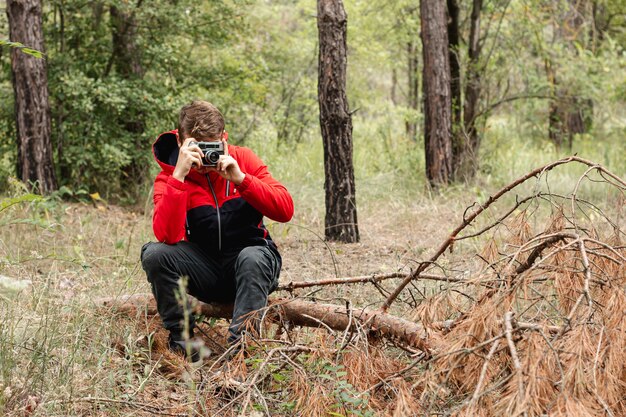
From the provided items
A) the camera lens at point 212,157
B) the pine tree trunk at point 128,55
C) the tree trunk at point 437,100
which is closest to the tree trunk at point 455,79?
the tree trunk at point 437,100

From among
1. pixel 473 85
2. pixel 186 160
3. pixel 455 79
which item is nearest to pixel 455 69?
pixel 455 79

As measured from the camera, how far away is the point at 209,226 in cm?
382

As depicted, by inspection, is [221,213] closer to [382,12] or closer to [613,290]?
[613,290]

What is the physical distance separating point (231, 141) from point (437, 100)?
115 inches

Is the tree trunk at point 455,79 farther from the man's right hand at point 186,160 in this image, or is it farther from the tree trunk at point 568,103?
the man's right hand at point 186,160

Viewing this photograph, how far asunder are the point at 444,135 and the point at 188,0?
3631 millimetres

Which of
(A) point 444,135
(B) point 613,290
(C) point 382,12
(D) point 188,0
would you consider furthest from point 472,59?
(B) point 613,290

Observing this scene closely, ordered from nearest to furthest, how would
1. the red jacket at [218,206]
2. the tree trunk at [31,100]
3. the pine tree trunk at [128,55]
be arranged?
the red jacket at [218,206]
the tree trunk at [31,100]
the pine tree trunk at [128,55]

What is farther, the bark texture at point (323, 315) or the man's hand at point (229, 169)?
the man's hand at point (229, 169)

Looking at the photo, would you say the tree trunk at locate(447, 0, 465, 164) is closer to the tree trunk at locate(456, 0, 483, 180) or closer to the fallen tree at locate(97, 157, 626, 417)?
the tree trunk at locate(456, 0, 483, 180)

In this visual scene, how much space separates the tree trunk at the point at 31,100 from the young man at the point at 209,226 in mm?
4243

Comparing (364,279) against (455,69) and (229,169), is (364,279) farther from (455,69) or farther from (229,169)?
(455,69)

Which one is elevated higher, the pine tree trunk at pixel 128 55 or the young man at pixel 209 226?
the pine tree trunk at pixel 128 55

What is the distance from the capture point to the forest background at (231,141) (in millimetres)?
3094
